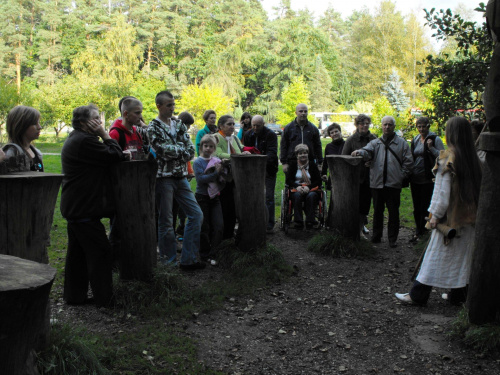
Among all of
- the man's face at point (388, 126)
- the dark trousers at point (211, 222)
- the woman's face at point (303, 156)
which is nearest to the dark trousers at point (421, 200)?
the man's face at point (388, 126)

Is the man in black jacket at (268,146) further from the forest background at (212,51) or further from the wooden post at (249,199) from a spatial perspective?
the forest background at (212,51)

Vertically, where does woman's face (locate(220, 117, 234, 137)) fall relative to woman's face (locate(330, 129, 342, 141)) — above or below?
above

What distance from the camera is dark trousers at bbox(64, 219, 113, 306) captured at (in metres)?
4.61

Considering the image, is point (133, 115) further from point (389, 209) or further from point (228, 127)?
point (389, 209)

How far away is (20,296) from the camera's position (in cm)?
232

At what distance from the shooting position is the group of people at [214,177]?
178 inches

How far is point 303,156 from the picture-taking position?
26.0 feet

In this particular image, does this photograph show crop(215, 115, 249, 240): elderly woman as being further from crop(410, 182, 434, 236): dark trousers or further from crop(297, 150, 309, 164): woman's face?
crop(410, 182, 434, 236): dark trousers

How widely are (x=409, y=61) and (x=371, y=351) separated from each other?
4688 centimetres

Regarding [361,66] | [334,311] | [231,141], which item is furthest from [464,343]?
[361,66]

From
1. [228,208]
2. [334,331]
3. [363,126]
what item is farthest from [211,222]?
[363,126]

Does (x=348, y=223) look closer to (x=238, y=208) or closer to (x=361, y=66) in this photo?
(x=238, y=208)

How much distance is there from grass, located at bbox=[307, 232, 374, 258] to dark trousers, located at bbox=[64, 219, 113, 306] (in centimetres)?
319

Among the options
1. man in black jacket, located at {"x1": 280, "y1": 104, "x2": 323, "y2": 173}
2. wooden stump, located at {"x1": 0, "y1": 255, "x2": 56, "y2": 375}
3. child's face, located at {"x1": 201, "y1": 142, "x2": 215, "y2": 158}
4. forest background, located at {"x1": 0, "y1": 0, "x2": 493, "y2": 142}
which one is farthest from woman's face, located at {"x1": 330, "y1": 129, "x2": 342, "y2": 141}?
forest background, located at {"x1": 0, "y1": 0, "x2": 493, "y2": 142}
